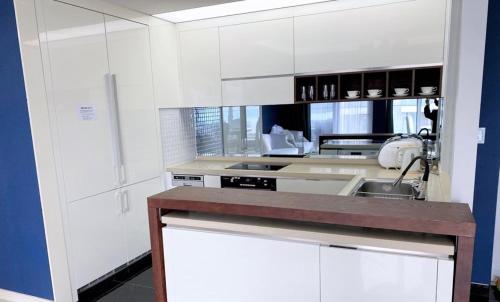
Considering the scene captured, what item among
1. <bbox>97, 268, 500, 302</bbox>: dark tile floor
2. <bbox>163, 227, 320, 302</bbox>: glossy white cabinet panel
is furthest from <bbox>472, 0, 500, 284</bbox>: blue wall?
<bbox>163, 227, 320, 302</bbox>: glossy white cabinet panel

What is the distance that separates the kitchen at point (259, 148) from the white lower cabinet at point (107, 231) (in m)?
0.02

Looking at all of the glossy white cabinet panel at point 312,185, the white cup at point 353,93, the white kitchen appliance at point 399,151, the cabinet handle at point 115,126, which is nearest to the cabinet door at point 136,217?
the cabinet handle at point 115,126

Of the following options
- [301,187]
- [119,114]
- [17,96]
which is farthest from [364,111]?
[17,96]

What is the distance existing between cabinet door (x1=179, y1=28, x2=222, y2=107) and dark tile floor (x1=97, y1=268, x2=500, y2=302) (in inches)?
69.9

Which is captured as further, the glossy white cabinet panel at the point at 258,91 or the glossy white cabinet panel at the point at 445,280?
the glossy white cabinet panel at the point at 258,91

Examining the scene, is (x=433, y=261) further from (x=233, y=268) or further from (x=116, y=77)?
(x=116, y=77)

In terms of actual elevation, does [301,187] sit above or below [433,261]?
below

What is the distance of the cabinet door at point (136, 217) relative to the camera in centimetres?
301

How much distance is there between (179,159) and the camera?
12.2ft

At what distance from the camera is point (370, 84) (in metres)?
3.18

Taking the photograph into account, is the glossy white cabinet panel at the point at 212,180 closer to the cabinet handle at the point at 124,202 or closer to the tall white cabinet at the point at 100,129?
the tall white cabinet at the point at 100,129

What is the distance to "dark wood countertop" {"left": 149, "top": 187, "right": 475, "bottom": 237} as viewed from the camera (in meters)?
1.12

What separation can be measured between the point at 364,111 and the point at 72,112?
2.52m

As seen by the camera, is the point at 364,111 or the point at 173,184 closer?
the point at 364,111
